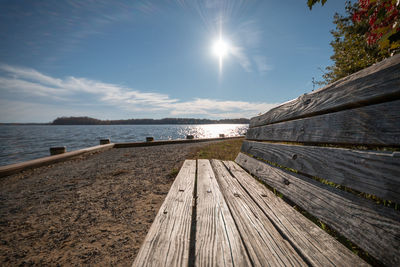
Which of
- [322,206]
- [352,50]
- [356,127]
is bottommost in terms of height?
[322,206]

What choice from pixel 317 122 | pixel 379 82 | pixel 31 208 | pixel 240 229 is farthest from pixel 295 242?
pixel 31 208

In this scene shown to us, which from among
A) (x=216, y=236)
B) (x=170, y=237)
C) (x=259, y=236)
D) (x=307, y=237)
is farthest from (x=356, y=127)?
(x=170, y=237)

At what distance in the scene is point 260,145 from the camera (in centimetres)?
243

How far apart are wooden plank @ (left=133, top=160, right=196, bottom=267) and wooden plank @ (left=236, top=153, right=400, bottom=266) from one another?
884 mm

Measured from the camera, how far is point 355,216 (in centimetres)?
93

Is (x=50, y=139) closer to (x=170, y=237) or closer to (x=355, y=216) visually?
(x=170, y=237)

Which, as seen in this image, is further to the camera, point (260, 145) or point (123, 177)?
point (123, 177)

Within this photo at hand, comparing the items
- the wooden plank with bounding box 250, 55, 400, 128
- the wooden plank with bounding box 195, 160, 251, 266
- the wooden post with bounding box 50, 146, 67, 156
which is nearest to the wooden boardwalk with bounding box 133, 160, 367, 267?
the wooden plank with bounding box 195, 160, 251, 266

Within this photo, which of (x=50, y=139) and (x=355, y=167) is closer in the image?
(x=355, y=167)

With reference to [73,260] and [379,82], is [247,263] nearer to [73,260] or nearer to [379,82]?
[379,82]

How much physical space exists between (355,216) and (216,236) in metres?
0.77

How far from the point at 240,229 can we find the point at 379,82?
1.14 meters

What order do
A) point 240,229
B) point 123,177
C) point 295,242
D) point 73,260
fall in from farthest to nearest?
1. point 123,177
2. point 73,260
3. point 240,229
4. point 295,242

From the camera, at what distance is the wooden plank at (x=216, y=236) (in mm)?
845
